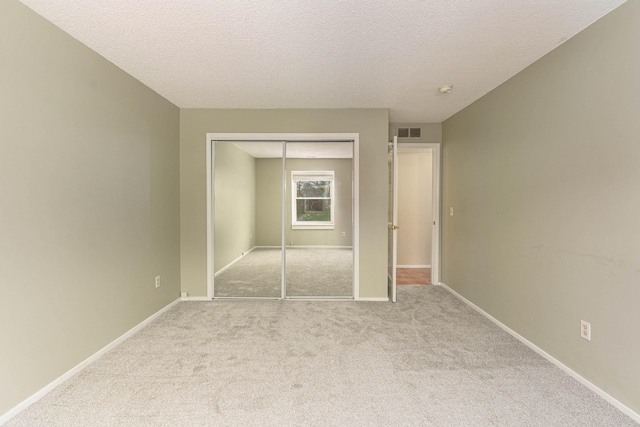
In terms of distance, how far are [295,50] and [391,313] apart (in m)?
2.78

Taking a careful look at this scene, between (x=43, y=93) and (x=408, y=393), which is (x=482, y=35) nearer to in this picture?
(x=408, y=393)

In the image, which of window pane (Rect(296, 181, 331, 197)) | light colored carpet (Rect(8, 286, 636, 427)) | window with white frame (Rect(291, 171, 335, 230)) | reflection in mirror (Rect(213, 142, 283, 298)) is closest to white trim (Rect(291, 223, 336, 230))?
window with white frame (Rect(291, 171, 335, 230))

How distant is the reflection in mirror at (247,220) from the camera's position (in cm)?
373

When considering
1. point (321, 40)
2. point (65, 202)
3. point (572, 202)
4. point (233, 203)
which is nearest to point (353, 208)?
point (321, 40)

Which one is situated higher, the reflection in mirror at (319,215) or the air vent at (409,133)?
the air vent at (409,133)

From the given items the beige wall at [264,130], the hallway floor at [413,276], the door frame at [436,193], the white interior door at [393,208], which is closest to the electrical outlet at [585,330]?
the white interior door at [393,208]

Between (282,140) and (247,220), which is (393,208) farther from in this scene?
(247,220)

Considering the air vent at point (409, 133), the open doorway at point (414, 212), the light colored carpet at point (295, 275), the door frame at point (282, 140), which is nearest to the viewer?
the door frame at point (282, 140)

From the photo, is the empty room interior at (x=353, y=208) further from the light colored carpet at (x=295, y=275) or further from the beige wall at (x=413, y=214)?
the beige wall at (x=413, y=214)

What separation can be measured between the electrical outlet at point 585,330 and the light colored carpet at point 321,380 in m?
0.33

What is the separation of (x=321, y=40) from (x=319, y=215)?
3062 mm

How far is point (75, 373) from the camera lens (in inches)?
76.4

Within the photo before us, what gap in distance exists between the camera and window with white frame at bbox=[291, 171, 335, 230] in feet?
15.3

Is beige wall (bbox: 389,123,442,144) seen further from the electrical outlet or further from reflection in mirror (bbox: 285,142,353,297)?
the electrical outlet
